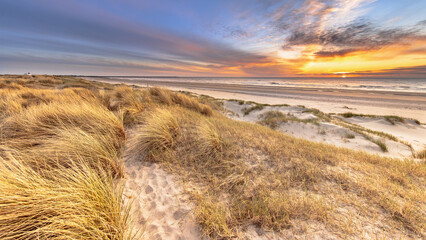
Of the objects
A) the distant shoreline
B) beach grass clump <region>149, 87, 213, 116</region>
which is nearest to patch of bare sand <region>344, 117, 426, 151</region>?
the distant shoreline

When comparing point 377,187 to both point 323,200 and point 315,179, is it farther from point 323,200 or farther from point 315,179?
point 323,200

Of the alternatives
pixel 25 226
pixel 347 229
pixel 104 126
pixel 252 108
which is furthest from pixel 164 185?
pixel 252 108

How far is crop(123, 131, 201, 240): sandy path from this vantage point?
6.49 feet

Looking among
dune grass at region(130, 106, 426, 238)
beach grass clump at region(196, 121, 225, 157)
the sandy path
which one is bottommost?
the sandy path

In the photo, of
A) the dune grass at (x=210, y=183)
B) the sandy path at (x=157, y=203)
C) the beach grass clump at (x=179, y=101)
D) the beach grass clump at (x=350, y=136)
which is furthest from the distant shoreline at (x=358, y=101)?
the sandy path at (x=157, y=203)

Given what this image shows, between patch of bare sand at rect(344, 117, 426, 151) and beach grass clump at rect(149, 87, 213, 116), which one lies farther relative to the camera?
beach grass clump at rect(149, 87, 213, 116)

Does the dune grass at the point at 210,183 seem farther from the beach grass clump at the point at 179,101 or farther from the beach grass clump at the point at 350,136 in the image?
the beach grass clump at the point at 350,136

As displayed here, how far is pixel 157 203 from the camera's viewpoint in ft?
8.00

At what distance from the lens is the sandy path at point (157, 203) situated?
1979 mm

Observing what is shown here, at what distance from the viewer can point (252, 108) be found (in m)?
13.6

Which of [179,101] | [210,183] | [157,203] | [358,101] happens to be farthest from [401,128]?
[157,203]

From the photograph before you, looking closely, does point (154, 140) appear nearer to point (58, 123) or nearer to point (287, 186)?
point (58, 123)

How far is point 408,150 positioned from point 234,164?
7750mm

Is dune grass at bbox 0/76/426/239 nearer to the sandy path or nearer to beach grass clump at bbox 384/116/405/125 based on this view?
the sandy path
